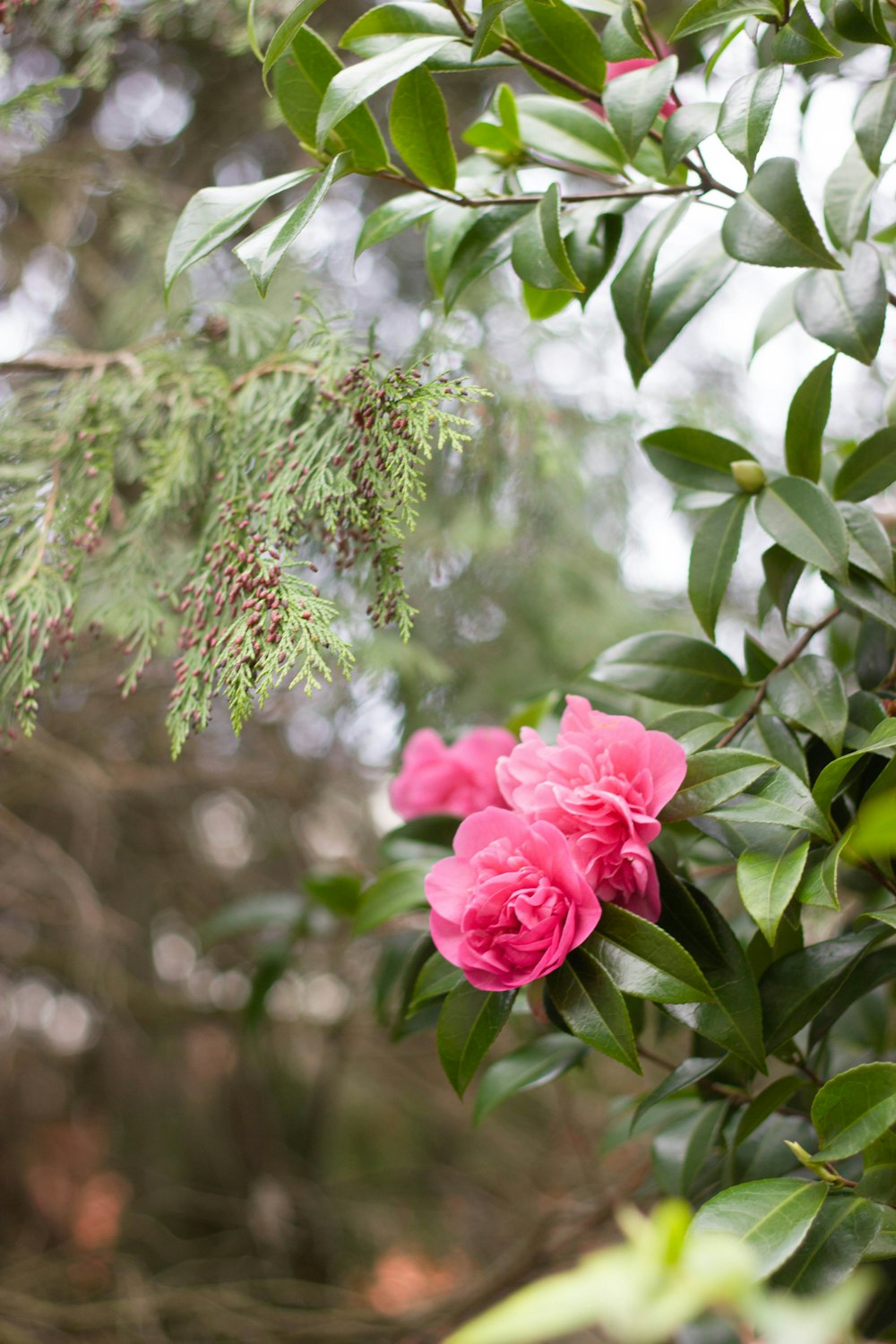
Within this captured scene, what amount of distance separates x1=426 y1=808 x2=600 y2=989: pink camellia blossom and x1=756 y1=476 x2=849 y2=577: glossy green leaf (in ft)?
0.88

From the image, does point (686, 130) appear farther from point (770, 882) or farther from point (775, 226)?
point (770, 882)

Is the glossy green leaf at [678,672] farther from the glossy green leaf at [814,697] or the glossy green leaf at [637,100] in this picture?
the glossy green leaf at [637,100]

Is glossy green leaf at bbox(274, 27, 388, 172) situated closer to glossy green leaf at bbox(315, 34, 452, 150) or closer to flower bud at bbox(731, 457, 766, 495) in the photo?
glossy green leaf at bbox(315, 34, 452, 150)

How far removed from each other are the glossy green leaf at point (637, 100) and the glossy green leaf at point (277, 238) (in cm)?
20

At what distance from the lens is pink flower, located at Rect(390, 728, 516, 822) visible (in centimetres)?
85

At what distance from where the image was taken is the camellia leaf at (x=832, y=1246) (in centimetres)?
49

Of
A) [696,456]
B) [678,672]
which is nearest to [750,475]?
[696,456]

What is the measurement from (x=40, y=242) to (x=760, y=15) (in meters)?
1.42

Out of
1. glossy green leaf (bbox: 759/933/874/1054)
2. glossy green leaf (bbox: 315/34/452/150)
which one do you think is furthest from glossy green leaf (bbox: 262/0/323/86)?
glossy green leaf (bbox: 759/933/874/1054)

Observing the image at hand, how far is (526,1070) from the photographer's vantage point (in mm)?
812

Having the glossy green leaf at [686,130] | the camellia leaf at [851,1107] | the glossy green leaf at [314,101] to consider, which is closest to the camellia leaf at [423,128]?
the glossy green leaf at [314,101]

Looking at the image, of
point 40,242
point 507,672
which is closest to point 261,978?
point 507,672

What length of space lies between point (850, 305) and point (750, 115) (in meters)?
0.18

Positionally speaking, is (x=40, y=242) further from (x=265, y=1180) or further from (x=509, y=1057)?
(x=265, y=1180)
